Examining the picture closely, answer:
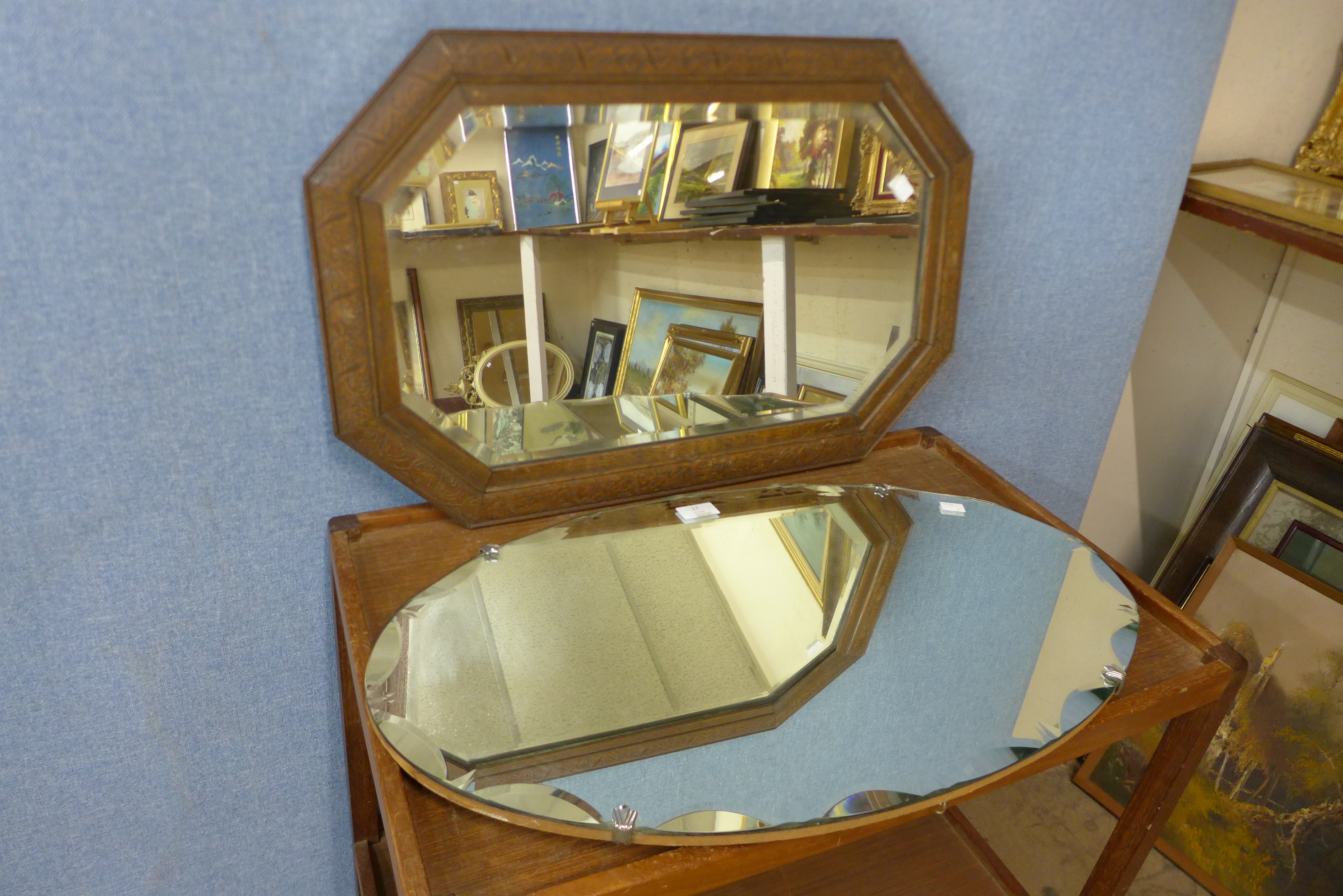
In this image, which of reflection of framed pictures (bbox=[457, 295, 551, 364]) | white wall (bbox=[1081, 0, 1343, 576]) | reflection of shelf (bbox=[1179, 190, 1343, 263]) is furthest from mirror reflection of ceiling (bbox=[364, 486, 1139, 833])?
white wall (bbox=[1081, 0, 1343, 576])

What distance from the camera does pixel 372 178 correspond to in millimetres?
784

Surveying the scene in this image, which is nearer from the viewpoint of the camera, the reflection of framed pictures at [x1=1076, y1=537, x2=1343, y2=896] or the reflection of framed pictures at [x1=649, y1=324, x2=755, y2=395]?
the reflection of framed pictures at [x1=649, y1=324, x2=755, y2=395]

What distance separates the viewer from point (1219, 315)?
1605 millimetres

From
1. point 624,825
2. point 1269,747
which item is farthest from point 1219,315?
point 624,825

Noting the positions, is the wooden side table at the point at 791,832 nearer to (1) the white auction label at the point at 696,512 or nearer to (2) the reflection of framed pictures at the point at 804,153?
(1) the white auction label at the point at 696,512

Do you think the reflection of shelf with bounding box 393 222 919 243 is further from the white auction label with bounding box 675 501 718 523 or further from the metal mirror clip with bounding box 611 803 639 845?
the metal mirror clip with bounding box 611 803 639 845

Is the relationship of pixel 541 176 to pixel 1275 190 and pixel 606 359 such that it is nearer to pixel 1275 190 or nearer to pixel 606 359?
pixel 606 359

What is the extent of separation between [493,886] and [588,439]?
502 millimetres

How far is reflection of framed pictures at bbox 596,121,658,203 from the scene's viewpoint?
0.87 metres

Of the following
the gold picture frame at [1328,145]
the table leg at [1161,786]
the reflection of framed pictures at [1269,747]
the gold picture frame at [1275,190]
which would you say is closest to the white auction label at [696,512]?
the table leg at [1161,786]

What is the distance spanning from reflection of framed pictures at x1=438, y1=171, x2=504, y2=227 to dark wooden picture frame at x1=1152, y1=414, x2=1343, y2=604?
1456 millimetres

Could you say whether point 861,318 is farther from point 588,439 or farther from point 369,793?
point 369,793

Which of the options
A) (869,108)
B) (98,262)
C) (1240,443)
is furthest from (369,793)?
(1240,443)

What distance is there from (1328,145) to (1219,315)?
343 mm
